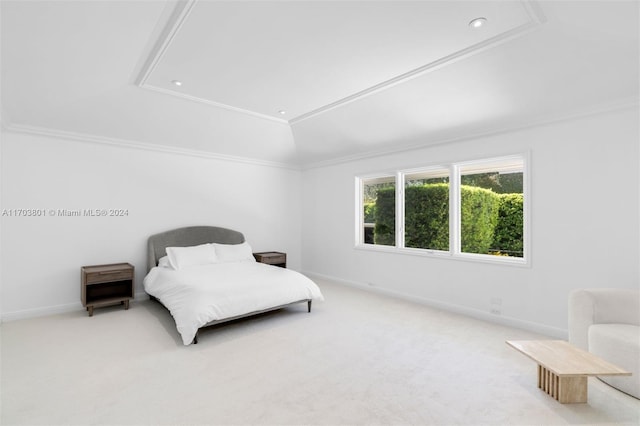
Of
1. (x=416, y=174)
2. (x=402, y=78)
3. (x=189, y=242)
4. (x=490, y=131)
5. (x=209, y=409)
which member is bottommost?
(x=209, y=409)

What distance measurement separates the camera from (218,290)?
3.46 m

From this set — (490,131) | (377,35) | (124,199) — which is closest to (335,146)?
(490,131)

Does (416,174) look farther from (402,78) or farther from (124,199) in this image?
(124,199)

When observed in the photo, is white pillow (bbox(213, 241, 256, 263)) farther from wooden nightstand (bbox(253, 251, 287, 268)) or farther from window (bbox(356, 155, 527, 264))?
window (bbox(356, 155, 527, 264))

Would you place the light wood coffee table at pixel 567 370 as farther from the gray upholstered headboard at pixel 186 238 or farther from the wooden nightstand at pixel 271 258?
the gray upholstered headboard at pixel 186 238

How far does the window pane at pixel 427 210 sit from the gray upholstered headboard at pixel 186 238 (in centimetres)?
299

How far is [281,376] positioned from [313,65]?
285 centimetres

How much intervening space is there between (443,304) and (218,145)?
4266 millimetres

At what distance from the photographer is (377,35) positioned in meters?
2.57

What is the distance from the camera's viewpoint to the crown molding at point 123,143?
3.95m

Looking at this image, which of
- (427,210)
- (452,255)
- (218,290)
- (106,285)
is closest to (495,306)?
(452,255)

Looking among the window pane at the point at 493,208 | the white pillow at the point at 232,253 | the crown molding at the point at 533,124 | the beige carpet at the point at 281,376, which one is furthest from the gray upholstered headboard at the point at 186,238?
the window pane at the point at 493,208

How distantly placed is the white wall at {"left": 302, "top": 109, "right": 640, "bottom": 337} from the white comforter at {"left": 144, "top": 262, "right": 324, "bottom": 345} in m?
1.98

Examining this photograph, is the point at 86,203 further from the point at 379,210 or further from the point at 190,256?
the point at 379,210
